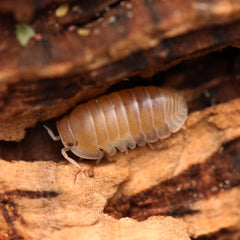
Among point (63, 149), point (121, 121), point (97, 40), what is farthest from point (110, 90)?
point (97, 40)

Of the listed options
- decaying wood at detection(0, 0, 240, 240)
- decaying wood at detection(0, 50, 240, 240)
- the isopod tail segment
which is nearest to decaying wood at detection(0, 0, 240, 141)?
decaying wood at detection(0, 0, 240, 240)

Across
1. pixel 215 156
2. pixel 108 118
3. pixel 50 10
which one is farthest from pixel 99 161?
pixel 50 10

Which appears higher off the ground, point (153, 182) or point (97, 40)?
point (97, 40)

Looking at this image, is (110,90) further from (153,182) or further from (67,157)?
(153,182)

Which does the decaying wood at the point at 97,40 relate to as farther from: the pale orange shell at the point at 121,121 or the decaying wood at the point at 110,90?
the pale orange shell at the point at 121,121

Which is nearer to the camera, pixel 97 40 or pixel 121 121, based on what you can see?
pixel 97 40

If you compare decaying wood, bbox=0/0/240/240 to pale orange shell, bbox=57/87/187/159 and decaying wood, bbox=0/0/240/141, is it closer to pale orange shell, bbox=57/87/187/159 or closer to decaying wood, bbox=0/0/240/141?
decaying wood, bbox=0/0/240/141

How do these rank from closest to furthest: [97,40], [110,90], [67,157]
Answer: [97,40]
[67,157]
[110,90]

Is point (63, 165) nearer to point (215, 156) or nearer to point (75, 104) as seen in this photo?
point (75, 104)

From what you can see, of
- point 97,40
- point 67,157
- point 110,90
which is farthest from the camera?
point 110,90
